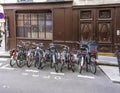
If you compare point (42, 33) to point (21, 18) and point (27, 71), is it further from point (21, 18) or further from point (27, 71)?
point (27, 71)

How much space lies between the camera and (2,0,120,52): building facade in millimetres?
11625

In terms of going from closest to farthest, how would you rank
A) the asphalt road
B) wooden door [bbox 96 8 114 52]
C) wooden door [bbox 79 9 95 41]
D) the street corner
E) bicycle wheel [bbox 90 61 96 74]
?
the asphalt road → the street corner → bicycle wheel [bbox 90 61 96 74] → wooden door [bbox 96 8 114 52] → wooden door [bbox 79 9 95 41]

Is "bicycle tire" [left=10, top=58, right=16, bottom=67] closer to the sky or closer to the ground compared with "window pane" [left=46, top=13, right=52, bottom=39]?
closer to the ground

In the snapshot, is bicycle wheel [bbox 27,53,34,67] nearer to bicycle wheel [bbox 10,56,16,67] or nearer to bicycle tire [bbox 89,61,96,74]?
bicycle wheel [bbox 10,56,16,67]

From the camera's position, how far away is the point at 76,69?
9.00m

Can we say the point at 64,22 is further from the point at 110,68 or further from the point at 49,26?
the point at 110,68

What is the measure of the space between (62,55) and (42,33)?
495 cm

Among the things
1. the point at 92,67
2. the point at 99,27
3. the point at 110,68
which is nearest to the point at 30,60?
the point at 92,67

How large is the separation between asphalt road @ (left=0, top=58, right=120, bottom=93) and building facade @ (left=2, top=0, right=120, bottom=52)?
3.57m

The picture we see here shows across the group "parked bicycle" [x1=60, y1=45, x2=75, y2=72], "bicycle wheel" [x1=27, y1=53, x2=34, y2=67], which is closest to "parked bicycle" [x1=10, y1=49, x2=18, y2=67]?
"bicycle wheel" [x1=27, y1=53, x2=34, y2=67]

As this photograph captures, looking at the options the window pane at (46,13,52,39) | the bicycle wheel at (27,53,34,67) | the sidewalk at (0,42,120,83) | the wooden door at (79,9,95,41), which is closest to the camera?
the sidewalk at (0,42,120,83)

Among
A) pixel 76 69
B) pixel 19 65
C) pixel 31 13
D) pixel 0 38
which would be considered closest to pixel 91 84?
pixel 76 69

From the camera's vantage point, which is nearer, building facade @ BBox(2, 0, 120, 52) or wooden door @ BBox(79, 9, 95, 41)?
building facade @ BBox(2, 0, 120, 52)

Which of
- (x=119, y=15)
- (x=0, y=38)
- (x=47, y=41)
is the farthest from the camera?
(x=0, y=38)
